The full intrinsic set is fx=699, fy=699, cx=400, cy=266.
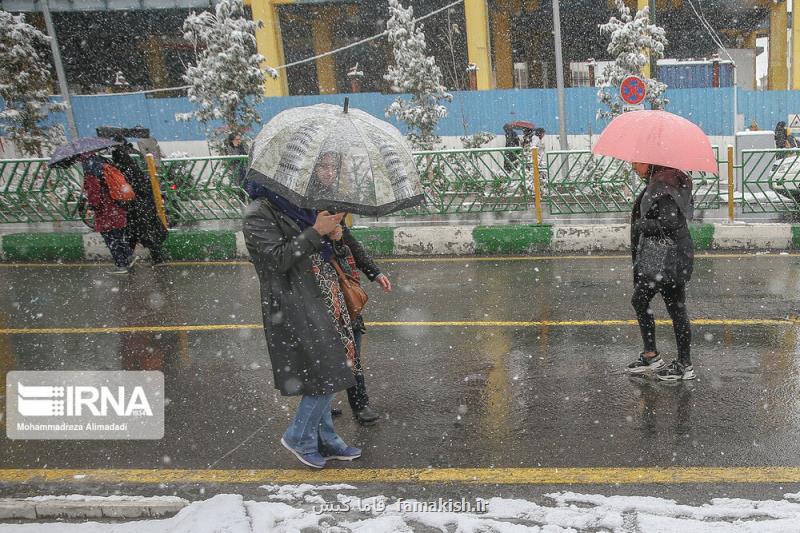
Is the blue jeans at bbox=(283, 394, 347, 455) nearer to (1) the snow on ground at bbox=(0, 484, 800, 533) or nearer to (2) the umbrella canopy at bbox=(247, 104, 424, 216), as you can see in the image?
(1) the snow on ground at bbox=(0, 484, 800, 533)

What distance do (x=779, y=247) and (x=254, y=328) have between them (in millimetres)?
6639

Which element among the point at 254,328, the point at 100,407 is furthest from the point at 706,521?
the point at 254,328

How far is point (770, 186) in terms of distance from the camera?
964 centimetres

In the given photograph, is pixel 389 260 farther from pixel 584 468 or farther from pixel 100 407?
pixel 584 468

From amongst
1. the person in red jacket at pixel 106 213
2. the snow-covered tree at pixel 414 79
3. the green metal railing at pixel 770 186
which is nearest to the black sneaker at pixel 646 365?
the green metal railing at pixel 770 186

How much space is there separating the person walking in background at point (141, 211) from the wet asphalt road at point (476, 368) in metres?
0.97

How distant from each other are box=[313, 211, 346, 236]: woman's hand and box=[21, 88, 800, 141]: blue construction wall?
18360 mm

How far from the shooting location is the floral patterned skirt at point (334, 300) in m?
3.67

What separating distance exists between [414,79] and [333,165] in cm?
1436

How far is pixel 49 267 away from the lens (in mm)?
9719

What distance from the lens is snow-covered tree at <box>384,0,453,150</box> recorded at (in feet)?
55.1

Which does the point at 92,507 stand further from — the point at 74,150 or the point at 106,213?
the point at 106,213

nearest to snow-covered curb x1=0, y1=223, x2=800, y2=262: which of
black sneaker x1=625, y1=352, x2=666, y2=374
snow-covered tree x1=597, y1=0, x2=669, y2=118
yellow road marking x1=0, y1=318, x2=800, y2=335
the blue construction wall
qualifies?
yellow road marking x1=0, y1=318, x2=800, y2=335

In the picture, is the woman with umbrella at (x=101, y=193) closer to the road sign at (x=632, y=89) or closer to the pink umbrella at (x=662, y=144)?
the pink umbrella at (x=662, y=144)
